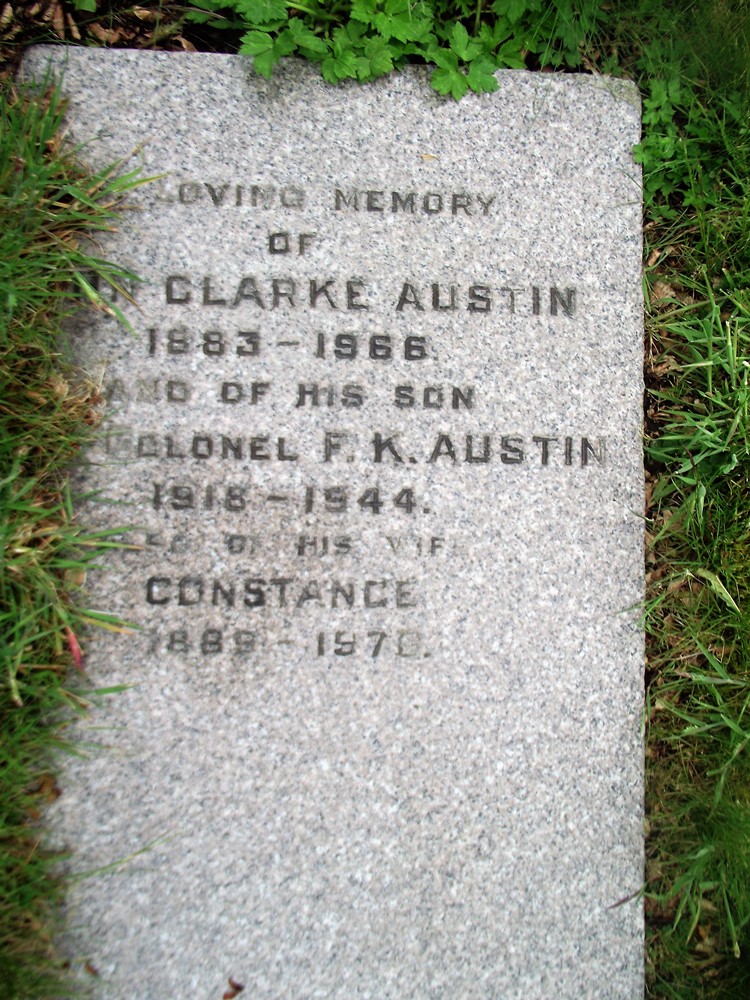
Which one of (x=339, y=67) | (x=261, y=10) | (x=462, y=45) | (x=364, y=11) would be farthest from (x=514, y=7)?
(x=261, y=10)

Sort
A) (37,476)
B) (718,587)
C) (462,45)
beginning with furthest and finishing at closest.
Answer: (718,587), (462,45), (37,476)

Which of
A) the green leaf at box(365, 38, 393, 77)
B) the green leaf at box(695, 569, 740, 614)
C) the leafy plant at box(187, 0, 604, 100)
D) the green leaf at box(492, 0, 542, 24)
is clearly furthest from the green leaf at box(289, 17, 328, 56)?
the green leaf at box(695, 569, 740, 614)

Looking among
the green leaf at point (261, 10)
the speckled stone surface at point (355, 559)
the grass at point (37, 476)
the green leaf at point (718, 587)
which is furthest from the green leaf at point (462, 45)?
the green leaf at point (718, 587)

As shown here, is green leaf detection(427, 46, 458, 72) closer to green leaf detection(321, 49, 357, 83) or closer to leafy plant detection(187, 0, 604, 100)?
leafy plant detection(187, 0, 604, 100)

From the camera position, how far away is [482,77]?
5.84ft

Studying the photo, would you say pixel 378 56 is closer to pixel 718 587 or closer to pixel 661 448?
pixel 661 448

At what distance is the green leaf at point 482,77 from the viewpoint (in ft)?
5.84

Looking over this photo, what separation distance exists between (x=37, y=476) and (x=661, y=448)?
1.62 meters

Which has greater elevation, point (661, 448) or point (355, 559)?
point (661, 448)

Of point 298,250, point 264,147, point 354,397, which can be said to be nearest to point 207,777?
point 354,397

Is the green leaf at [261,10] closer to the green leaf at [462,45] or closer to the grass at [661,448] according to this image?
the grass at [661,448]

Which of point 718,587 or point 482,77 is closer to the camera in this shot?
point 482,77

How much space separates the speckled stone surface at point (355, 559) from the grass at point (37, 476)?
6 centimetres

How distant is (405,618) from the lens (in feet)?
5.64
